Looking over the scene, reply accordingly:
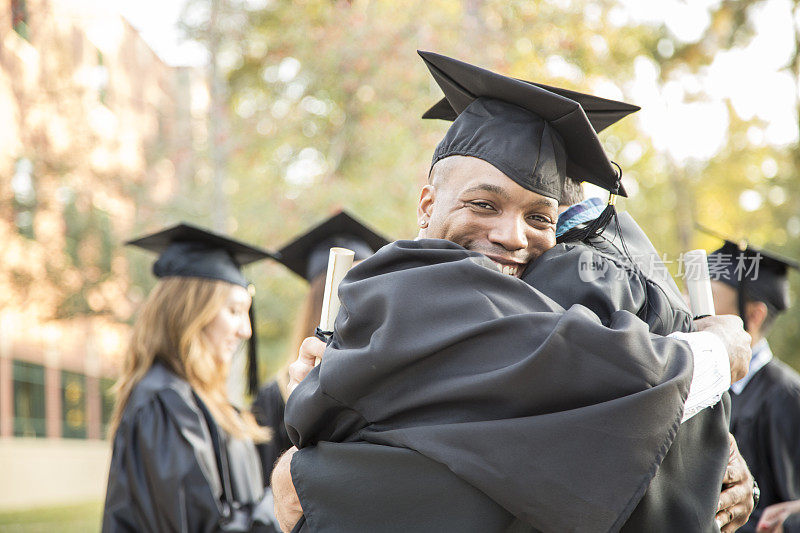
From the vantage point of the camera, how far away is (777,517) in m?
4.14

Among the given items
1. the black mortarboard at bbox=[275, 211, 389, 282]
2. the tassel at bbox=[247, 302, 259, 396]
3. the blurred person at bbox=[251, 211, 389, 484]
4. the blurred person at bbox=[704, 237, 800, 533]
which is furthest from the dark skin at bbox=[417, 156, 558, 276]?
the tassel at bbox=[247, 302, 259, 396]

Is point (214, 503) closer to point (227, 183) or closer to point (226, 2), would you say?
point (226, 2)

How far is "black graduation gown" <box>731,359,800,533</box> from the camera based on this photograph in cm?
432

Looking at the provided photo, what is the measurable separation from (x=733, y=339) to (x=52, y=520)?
53.0 feet

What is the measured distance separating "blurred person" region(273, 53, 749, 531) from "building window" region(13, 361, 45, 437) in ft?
63.0

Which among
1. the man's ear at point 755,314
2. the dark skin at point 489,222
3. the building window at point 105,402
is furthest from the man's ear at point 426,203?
the building window at point 105,402

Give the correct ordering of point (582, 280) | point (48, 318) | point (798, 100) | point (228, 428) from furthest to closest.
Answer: point (798, 100) < point (48, 318) < point (228, 428) < point (582, 280)

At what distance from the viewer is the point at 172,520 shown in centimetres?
378

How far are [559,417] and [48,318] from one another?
11927 millimetres

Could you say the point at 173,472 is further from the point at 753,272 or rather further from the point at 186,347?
the point at 753,272

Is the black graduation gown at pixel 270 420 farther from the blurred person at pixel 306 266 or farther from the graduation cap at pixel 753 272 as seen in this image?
the graduation cap at pixel 753 272

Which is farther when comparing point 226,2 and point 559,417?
point 226,2

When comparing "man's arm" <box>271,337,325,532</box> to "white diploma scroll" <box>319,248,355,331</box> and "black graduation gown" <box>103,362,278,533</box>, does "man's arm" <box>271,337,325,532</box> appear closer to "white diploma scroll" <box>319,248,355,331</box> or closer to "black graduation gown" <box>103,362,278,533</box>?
"white diploma scroll" <box>319,248,355,331</box>

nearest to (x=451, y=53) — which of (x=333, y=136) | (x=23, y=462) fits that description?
(x=333, y=136)
